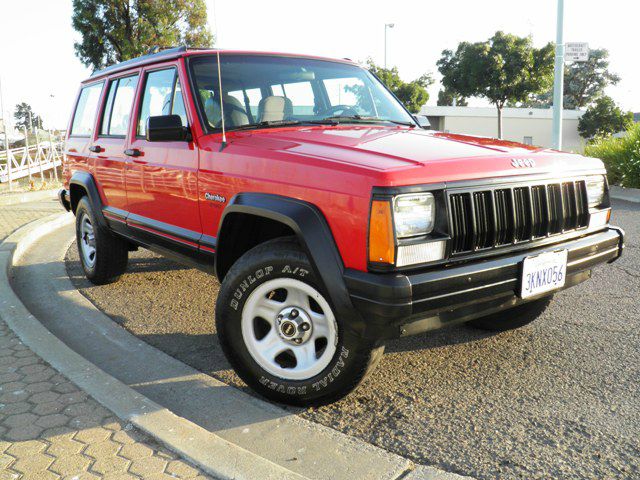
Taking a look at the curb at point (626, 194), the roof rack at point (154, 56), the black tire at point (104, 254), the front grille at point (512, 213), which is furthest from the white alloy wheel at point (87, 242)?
the curb at point (626, 194)

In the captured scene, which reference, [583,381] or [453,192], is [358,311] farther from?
[583,381]

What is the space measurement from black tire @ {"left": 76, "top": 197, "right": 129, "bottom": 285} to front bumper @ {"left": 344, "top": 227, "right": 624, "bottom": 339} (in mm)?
3252

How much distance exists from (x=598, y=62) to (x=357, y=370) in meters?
71.1

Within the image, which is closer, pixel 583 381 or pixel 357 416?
pixel 357 416

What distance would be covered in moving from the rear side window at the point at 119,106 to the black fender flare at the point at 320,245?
7.52 feet

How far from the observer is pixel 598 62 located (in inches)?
2500

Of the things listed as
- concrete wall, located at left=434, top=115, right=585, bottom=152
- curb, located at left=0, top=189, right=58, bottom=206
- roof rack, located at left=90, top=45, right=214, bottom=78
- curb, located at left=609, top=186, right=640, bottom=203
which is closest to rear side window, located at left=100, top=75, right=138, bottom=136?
roof rack, located at left=90, top=45, right=214, bottom=78

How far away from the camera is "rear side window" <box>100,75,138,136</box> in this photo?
4562 mm

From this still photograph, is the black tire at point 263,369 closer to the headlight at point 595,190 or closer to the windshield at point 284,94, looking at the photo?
the windshield at point 284,94

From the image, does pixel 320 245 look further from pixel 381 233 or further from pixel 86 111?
pixel 86 111

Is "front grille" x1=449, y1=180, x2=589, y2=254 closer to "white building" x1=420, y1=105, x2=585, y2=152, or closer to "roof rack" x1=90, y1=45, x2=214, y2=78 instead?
"roof rack" x1=90, y1=45, x2=214, y2=78

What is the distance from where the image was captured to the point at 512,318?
152 inches

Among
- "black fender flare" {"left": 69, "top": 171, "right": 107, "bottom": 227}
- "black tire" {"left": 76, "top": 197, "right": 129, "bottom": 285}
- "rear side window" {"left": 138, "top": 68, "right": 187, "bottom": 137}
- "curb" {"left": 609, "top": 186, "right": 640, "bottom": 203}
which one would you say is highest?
"rear side window" {"left": 138, "top": 68, "right": 187, "bottom": 137}

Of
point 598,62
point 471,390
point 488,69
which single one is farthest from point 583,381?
point 598,62
